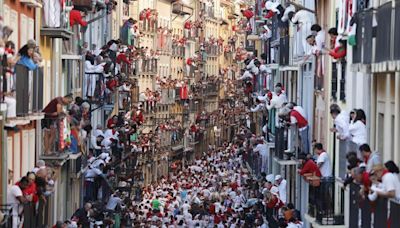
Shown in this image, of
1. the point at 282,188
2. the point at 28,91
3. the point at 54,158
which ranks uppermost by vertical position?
the point at 28,91

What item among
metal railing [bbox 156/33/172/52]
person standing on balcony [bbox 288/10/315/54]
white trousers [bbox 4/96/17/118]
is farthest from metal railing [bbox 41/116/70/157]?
metal railing [bbox 156/33/172/52]

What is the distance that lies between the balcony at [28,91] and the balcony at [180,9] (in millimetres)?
75815

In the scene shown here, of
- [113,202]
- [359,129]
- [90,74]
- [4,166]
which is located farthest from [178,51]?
[359,129]

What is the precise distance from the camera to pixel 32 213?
35.5 m

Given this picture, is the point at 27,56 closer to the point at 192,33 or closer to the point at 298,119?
the point at 298,119

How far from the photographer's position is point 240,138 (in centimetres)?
9944

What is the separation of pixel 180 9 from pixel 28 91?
269 feet

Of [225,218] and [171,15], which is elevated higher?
[171,15]

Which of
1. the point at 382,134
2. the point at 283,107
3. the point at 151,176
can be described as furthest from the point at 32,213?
the point at 151,176

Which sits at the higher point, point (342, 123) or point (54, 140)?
point (342, 123)

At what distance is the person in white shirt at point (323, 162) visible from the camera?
39188mm

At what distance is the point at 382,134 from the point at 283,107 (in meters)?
18.2

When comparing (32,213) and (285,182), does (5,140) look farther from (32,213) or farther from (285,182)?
(285,182)

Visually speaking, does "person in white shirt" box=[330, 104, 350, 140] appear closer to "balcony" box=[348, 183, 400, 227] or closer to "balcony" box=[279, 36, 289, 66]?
"balcony" box=[348, 183, 400, 227]
